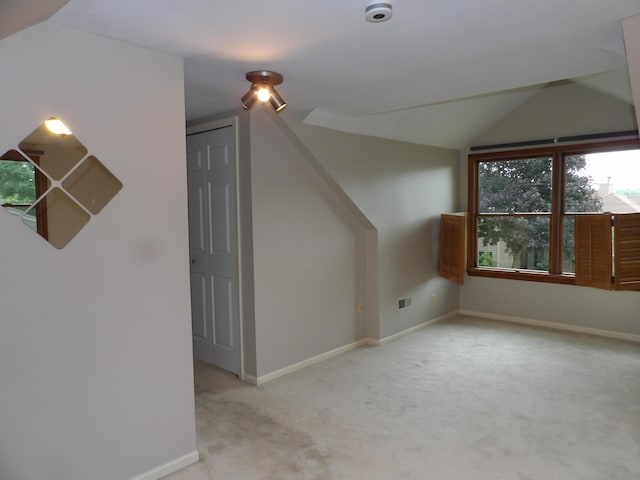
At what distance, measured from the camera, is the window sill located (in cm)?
501

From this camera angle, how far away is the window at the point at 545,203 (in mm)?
4648

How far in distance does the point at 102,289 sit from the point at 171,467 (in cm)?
105

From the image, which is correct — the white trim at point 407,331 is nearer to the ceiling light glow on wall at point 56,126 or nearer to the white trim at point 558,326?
the white trim at point 558,326

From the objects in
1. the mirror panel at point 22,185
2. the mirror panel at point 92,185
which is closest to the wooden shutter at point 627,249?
the mirror panel at point 92,185

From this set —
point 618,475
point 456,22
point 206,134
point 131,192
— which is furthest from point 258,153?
point 618,475

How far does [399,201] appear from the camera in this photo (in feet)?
15.7

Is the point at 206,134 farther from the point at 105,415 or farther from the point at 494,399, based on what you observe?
the point at 494,399

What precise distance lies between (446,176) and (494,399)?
117 inches

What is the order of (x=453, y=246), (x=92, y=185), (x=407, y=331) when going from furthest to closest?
(x=453, y=246) → (x=407, y=331) → (x=92, y=185)

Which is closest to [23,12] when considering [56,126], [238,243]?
[56,126]

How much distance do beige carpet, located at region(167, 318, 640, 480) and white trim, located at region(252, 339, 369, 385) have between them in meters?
0.07

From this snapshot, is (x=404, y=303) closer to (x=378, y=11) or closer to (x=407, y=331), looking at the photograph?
(x=407, y=331)

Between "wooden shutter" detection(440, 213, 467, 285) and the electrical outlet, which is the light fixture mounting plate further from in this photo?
"wooden shutter" detection(440, 213, 467, 285)

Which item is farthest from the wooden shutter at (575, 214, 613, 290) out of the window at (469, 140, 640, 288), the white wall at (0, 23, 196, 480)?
the white wall at (0, 23, 196, 480)
